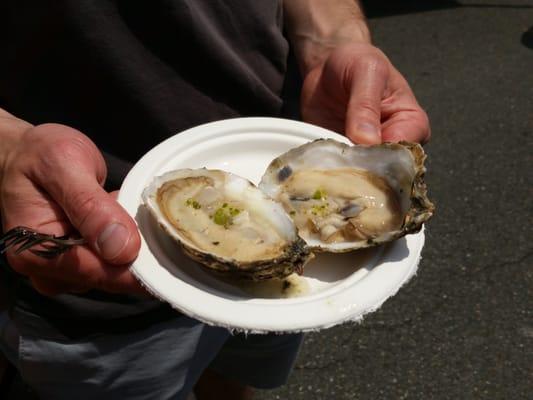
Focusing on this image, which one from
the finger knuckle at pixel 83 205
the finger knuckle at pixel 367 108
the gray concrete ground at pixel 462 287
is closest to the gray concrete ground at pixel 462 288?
the gray concrete ground at pixel 462 287

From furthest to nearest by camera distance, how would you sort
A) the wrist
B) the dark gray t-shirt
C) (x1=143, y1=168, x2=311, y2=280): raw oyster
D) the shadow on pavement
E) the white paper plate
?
the shadow on pavement, the dark gray t-shirt, the wrist, (x1=143, y1=168, x2=311, y2=280): raw oyster, the white paper plate

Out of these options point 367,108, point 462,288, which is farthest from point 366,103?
point 462,288

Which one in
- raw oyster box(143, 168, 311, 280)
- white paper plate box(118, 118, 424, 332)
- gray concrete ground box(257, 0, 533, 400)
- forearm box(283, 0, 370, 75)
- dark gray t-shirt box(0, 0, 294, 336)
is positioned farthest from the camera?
gray concrete ground box(257, 0, 533, 400)

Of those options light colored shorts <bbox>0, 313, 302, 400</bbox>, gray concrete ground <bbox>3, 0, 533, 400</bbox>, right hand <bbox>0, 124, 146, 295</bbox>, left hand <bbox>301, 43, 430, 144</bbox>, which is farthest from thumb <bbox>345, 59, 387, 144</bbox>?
gray concrete ground <bbox>3, 0, 533, 400</bbox>

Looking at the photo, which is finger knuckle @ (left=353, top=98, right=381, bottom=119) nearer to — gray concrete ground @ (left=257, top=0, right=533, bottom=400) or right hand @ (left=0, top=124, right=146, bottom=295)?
right hand @ (left=0, top=124, right=146, bottom=295)

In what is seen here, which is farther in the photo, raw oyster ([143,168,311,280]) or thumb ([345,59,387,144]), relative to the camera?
thumb ([345,59,387,144])

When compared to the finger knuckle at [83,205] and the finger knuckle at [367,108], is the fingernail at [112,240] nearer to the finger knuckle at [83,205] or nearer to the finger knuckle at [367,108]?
the finger knuckle at [83,205]

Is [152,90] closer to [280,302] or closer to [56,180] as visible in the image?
[56,180]
